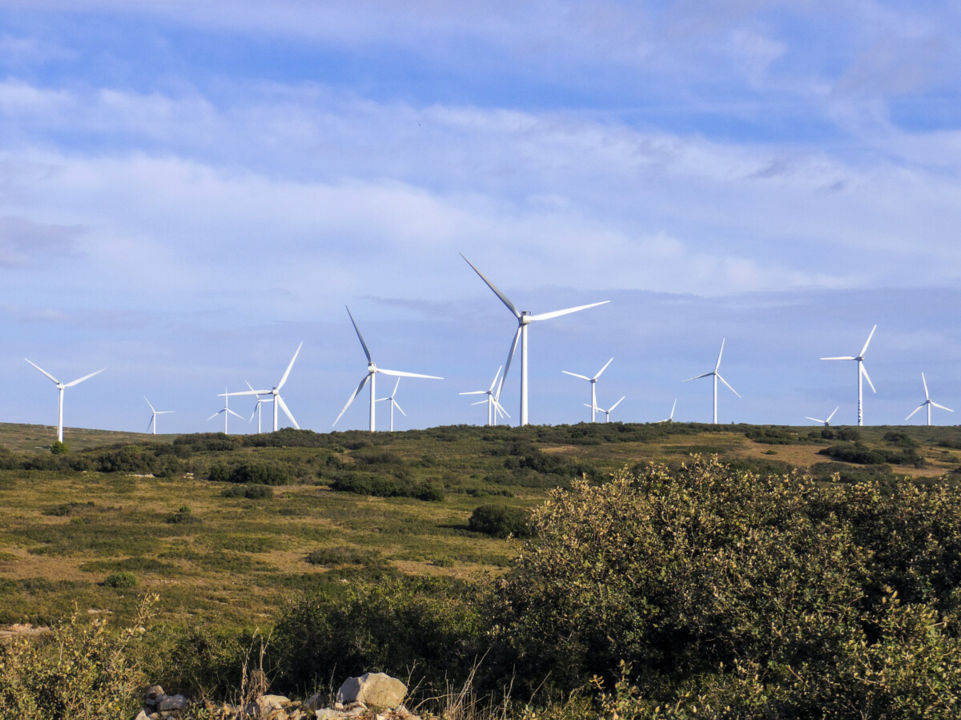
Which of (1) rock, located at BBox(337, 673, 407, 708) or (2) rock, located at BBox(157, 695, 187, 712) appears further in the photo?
(2) rock, located at BBox(157, 695, 187, 712)

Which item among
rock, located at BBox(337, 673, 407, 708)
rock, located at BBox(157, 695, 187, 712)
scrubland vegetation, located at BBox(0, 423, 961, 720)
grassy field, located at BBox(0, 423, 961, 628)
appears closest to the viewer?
scrubland vegetation, located at BBox(0, 423, 961, 720)

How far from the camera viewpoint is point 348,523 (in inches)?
1825

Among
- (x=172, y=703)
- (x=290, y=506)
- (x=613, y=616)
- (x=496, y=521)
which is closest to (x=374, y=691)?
(x=613, y=616)

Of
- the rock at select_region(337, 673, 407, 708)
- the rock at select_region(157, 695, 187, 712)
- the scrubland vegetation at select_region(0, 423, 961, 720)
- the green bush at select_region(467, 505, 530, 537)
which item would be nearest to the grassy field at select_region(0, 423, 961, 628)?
the scrubland vegetation at select_region(0, 423, 961, 720)

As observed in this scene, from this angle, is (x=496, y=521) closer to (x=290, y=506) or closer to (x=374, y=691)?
(x=290, y=506)

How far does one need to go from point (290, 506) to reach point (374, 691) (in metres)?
39.1

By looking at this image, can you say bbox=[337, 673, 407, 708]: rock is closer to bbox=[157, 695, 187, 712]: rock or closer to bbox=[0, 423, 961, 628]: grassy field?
bbox=[157, 695, 187, 712]: rock

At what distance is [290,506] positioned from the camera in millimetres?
50594

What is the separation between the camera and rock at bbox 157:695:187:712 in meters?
14.4

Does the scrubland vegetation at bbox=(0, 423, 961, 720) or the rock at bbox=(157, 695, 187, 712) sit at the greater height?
the scrubland vegetation at bbox=(0, 423, 961, 720)

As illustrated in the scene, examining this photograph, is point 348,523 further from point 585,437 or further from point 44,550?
point 585,437

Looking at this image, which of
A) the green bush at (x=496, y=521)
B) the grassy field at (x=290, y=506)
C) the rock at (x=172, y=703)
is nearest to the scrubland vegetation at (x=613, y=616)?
the grassy field at (x=290, y=506)

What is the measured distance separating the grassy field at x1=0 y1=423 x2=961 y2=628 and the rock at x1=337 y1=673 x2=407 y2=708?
486 centimetres

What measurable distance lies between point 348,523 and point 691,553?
3361 centimetres
